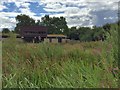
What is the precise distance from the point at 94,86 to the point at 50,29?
170 ft

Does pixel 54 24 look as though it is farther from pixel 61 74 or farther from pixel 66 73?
pixel 66 73

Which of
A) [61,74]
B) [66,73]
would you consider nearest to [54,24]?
[61,74]

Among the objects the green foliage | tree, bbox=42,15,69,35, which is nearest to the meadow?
the green foliage

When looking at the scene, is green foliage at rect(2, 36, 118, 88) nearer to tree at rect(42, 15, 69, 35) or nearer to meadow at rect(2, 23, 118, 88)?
meadow at rect(2, 23, 118, 88)

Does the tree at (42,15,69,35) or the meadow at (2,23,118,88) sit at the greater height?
the tree at (42,15,69,35)

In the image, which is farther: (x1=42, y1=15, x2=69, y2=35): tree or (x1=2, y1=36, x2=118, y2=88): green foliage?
(x1=42, y1=15, x2=69, y2=35): tree

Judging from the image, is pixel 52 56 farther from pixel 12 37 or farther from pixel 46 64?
pixel 12 37

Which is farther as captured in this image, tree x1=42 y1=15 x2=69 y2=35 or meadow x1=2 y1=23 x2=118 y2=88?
tree x1=42 y1=15 x2=69 y2=35

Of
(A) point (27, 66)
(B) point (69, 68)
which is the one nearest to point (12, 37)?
(A) point (27, 66)

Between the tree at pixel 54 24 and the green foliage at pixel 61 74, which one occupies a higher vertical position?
the tree at pixel 54 24

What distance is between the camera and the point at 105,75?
3.54 m

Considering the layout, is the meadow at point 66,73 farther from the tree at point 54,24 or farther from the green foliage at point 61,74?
the tree at point 54,24

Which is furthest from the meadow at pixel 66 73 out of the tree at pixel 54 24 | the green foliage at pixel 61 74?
the tree at pixel 54 24

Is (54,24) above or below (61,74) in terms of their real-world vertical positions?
above
